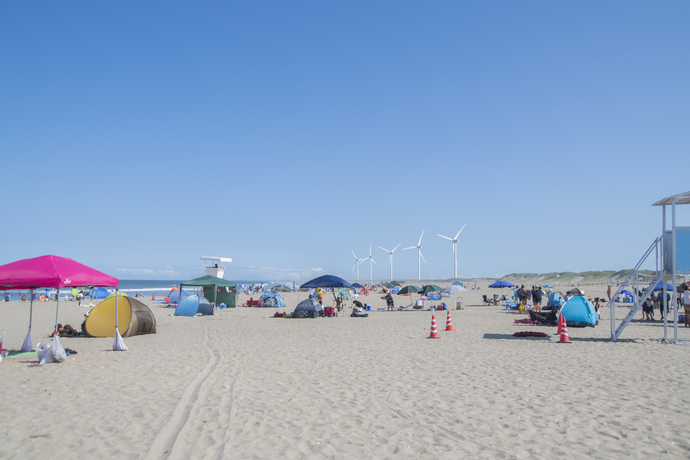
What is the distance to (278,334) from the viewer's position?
17.7 m

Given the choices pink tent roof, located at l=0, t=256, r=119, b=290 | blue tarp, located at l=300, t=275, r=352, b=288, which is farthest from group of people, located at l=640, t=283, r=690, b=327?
pink tent roof, located at l=0, t=256, r=119, b=290

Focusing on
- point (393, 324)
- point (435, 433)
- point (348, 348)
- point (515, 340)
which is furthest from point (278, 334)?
point (435, 433)

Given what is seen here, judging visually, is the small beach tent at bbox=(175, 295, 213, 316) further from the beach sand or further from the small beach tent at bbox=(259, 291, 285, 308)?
the beach sand

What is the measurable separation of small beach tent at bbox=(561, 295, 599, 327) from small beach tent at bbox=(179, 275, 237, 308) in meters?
21.9

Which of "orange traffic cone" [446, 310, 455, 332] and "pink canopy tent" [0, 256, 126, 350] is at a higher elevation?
"pink canopy tent" [0, 256, 126, 350]

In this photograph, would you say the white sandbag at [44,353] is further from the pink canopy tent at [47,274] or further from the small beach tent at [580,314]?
the small beach tent at [580,314]

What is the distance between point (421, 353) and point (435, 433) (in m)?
6.66

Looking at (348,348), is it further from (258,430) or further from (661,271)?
(661,271)

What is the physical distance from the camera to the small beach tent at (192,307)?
27.0 meters

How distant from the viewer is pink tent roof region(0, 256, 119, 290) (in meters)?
11.0

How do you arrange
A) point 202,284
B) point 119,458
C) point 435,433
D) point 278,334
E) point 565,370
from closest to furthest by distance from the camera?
point 119,458, point 435,433, point 565,370, point 278,334, point 202,284

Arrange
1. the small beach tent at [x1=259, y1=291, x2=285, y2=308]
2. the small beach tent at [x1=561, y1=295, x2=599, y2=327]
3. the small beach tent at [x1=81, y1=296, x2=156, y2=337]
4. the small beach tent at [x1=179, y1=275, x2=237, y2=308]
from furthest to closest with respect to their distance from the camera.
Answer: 1. the small beach tent at [x1=259, y1=291, x2=285, y2=308]
2. the small beach tent at [x1=179, y1=275, x2=237, y2=308]
3. the small beach tent at [x1=561, y1=295, x2=599, y2=327]
4. the small beach tent at [x1=81, y1=296, x2=156, y2=337]

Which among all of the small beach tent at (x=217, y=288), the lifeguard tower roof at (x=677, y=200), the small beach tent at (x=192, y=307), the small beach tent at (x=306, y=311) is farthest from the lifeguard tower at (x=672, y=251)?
the small beach tent at (x=217, y=288)

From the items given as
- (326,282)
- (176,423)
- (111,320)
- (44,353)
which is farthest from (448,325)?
(44,353)
